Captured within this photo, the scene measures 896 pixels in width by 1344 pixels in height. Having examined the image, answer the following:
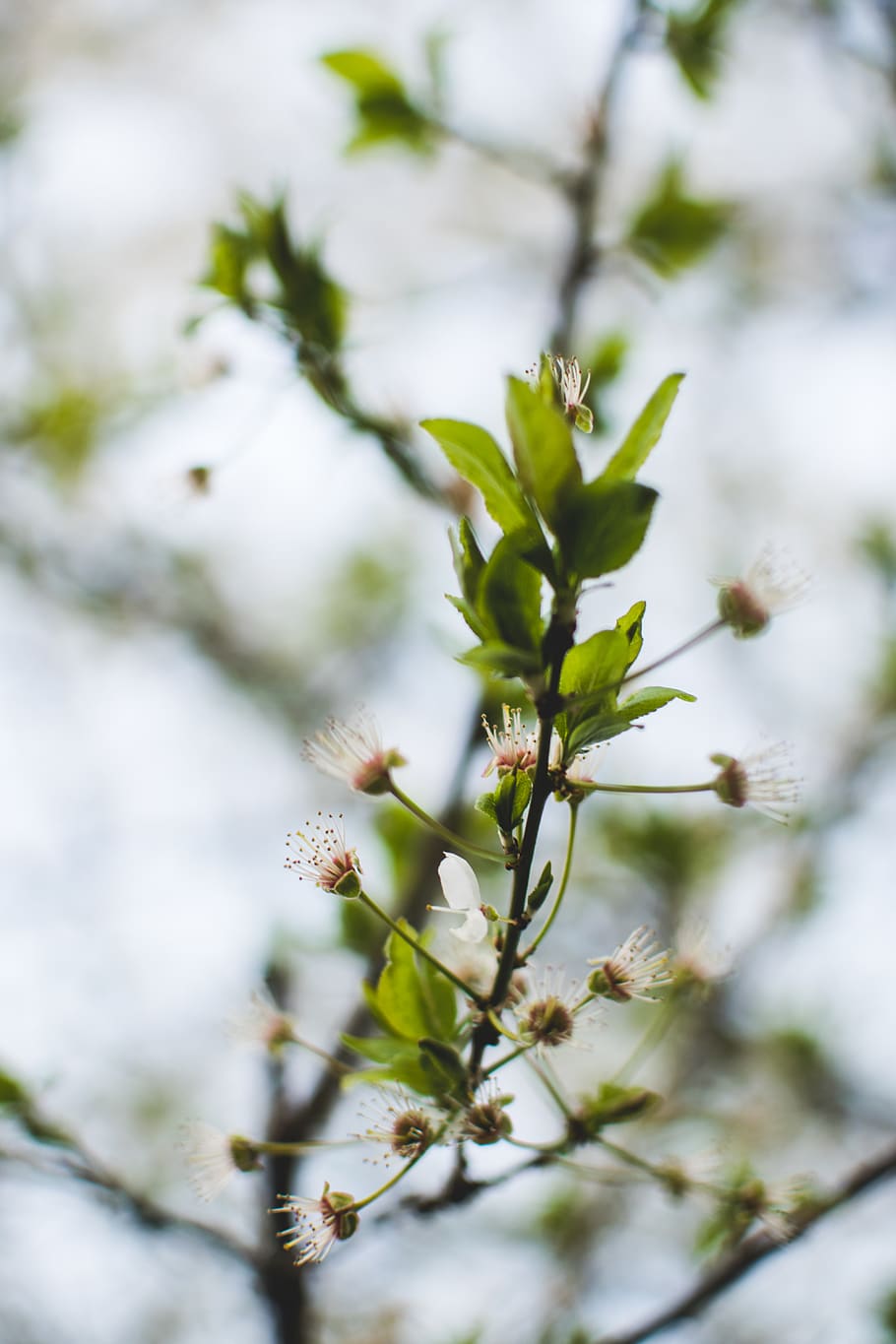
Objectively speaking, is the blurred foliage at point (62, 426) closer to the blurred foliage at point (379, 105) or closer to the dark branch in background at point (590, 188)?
the blurred foliage at point (379, 105)

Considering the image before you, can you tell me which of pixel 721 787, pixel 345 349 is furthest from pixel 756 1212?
pixel 345 349

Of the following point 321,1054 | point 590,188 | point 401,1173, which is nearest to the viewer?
point 401,1173

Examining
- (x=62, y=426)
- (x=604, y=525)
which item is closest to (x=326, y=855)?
(x=604, y=525)

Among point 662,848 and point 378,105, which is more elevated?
point 378,105

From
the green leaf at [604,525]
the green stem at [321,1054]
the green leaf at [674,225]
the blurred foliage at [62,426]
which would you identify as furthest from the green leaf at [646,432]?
the blurred foliage at [62,426]

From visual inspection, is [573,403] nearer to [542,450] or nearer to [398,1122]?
[542,450]

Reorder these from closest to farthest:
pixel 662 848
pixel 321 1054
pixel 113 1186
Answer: pixel 321 1054 < pixel 113 1186 < pixel 662 848

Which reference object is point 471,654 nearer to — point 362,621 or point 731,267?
point 362,621

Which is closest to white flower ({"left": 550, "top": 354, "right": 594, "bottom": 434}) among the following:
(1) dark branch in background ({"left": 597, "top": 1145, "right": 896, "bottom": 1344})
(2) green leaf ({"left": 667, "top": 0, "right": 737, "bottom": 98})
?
(1) dark branch in background ({"left": 597, "top": 1145, "right": 896, "bottom": 1344})
